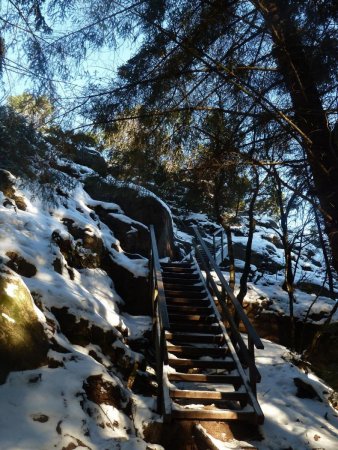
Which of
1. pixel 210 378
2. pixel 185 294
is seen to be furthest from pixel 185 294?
pixel 210 378

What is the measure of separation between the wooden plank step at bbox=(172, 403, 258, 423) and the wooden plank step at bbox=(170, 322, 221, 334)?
80.0 inches

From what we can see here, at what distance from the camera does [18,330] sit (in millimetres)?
4246

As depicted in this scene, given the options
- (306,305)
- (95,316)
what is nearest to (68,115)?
(95,316)

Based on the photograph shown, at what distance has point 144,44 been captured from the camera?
5.05 meters

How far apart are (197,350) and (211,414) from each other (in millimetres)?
1337

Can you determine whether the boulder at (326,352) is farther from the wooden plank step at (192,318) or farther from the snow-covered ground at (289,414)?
the wooden plank step at (192,318)

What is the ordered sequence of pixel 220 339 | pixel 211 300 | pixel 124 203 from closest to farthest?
pixel 220 339, pixel 211 300, pixel 124 203

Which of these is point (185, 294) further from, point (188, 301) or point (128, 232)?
point (128, 232)

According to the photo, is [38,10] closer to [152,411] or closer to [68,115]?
[68,115]

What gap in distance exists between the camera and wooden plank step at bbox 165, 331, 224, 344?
6012mm

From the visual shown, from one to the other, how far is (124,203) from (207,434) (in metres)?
9.34

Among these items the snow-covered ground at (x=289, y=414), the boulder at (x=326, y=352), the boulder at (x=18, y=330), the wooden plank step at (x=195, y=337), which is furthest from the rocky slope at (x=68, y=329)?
the boulder at (x=326, y=352)

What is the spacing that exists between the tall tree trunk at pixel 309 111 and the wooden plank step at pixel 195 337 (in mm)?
2663

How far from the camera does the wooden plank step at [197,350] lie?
5.69 metres
